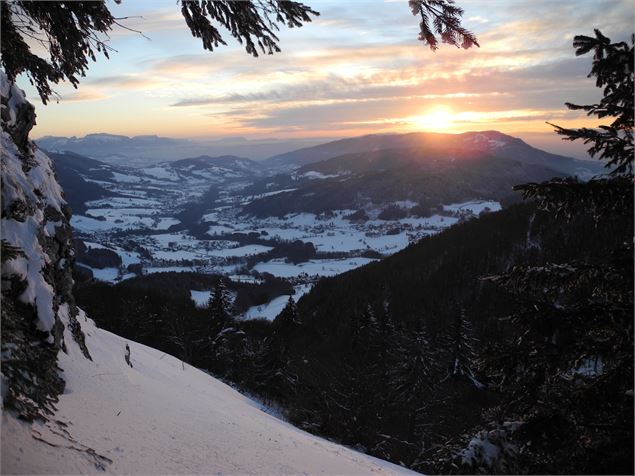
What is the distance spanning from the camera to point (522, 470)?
545cm

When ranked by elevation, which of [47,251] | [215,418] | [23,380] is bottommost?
[215,418]

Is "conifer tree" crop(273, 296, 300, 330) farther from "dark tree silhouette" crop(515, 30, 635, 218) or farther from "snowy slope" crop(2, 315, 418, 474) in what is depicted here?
"dark tree silhouette" crop(515, 30, 635, 218)

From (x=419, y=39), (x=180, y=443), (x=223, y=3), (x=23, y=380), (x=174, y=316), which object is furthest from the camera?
(x=174, y=316)

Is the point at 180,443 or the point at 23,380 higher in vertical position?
the point at 23,380

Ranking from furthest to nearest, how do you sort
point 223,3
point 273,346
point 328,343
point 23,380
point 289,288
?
1. point 289,288
2. point 328,343
3. point 273,346
4. point 23,380
5. point 223,3

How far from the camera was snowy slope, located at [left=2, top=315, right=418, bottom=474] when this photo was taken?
5621 mm

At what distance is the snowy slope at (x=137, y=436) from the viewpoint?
18.4ft

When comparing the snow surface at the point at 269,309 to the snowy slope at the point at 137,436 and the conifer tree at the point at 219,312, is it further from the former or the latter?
the snowy slope at the point at 137,436

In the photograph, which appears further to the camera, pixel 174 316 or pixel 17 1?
pixel 174 316

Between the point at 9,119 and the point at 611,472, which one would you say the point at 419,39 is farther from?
the point at 9,119

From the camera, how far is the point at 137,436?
821 cm

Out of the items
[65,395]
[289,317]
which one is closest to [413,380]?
[289,317]

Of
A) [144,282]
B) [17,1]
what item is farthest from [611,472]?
[144,282]

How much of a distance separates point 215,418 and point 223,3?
10515 millimetres
